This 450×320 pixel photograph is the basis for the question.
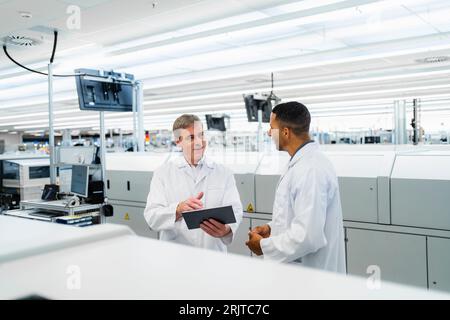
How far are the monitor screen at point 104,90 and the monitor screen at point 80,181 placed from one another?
0.63 metres

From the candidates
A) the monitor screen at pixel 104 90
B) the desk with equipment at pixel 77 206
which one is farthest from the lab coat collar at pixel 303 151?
the monitor screen at pixel 104 90

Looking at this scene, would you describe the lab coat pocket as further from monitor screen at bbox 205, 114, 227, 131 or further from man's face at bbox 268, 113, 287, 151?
monitor screen at bbox 205, 114, 227, 131

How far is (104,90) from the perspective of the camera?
4.29m

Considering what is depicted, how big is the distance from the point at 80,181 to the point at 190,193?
2.29 meters

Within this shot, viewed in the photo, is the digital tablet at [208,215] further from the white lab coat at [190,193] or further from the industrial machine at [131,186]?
the industrial machine at [131,186]

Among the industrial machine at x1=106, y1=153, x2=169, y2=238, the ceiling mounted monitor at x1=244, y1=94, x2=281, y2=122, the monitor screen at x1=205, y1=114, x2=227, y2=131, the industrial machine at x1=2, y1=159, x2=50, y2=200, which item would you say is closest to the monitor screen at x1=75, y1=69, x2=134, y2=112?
the industrial machine at x1=106, y1=153, x2=169, y2=238

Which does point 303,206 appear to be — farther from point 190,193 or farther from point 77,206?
point 77,206

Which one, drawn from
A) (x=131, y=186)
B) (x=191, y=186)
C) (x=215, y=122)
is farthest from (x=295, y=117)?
(x=215, y=122)

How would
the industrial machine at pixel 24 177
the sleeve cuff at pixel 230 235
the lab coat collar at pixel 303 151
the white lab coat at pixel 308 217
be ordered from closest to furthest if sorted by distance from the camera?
the white lab coat at pixel 308 217
the lab coat collar at pixel 303 151
the sleeve cuff at pixel 230 235
the industrial machine at pixel 24 177

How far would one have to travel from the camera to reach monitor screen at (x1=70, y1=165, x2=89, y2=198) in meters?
4.02

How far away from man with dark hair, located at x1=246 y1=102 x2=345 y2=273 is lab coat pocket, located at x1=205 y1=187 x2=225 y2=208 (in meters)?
0.34

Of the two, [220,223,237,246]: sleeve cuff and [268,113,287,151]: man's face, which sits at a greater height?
[268,113,287,151]: man's face

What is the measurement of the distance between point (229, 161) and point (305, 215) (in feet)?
6.61

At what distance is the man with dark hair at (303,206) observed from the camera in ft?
5.44
